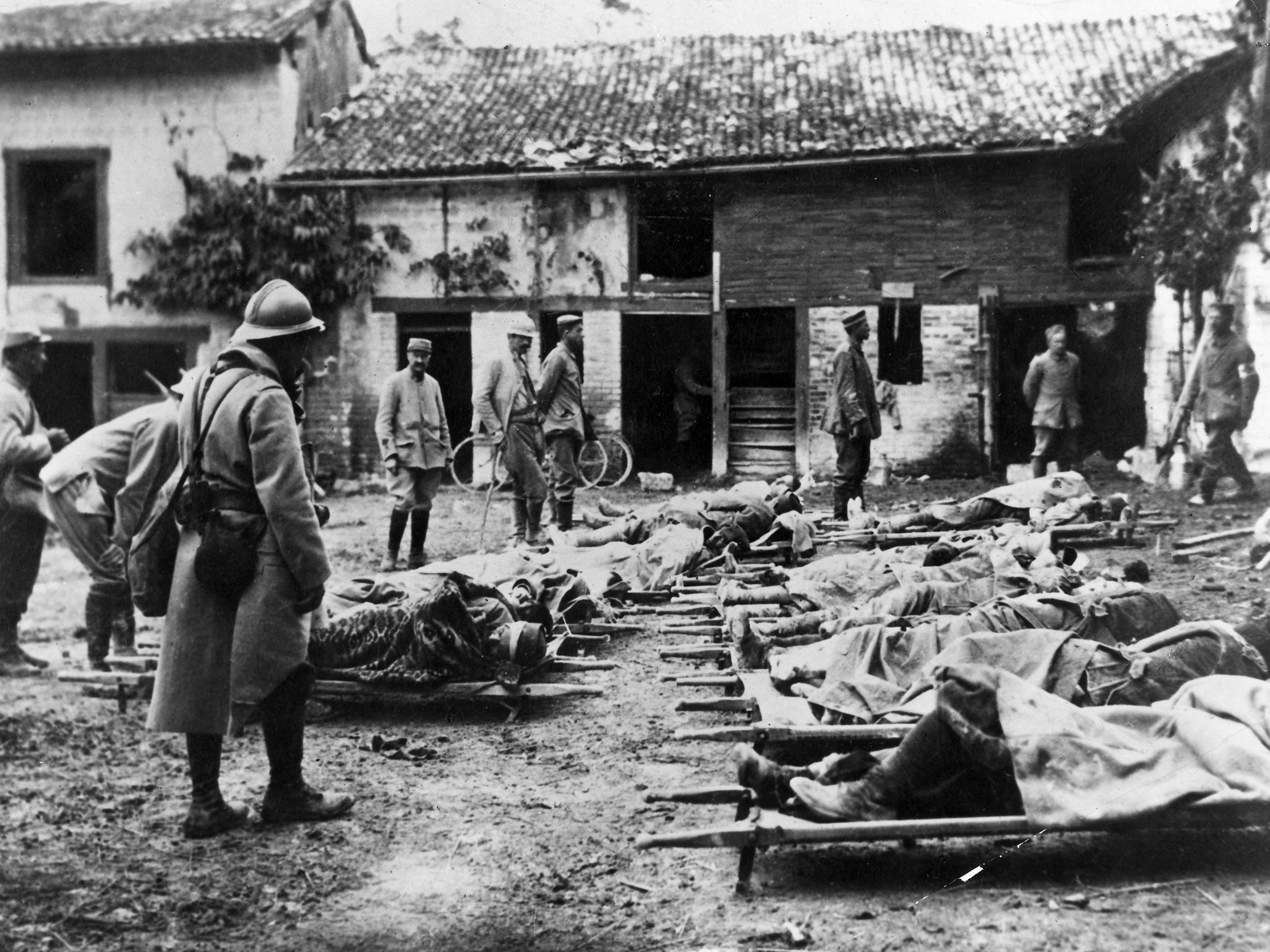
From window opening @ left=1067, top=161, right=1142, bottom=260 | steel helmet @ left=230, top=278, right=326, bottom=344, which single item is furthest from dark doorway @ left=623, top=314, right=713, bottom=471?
steel helmet @ left=230, top=278, right=326, bottom=344

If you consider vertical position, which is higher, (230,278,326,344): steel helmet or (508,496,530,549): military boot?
(230,278,326,344): steel helmet

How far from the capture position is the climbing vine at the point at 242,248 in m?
16.5

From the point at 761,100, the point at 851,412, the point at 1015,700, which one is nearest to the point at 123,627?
the point at 1015,700

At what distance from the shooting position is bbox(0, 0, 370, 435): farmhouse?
16.0 meters

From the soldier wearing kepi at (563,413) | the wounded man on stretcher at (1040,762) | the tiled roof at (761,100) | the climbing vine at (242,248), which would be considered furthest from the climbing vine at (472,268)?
the wounded man on stretcher at (1040,762)

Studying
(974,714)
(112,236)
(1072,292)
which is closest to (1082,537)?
(974,714)

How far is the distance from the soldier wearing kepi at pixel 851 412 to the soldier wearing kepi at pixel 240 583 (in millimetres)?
6906

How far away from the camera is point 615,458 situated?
16516 millimetres

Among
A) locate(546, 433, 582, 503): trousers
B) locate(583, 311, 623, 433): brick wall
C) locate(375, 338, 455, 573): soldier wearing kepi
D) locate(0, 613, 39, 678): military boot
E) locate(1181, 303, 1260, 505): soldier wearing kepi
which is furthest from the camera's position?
locate(583, 311, 623, 433): brick wall

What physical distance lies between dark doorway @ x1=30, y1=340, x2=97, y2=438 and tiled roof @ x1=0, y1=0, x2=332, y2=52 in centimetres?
422

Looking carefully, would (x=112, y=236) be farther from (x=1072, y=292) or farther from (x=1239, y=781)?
(x=1239, y=781)

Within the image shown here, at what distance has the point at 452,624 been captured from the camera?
5438 mm

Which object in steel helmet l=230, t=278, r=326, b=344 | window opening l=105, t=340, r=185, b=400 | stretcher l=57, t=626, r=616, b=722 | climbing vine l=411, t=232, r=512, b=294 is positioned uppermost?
climbing vine l=411, t=232, r=512, b=294

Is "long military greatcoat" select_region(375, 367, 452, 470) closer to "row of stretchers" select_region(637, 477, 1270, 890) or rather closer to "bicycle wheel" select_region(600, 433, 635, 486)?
"row of stretchers" select_region(637, 477, 1270, 890)
